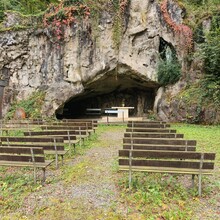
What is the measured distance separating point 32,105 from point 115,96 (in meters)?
7.40

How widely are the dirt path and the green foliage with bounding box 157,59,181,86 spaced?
30.8 ft

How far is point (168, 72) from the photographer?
13680 millimetres

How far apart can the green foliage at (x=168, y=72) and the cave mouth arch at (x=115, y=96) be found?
3.07 feet

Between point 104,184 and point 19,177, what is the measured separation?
6.79 feet

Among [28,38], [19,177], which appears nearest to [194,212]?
[19,177]

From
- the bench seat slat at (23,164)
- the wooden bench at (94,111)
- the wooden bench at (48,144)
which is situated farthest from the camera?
the wooden bench at (94,111)

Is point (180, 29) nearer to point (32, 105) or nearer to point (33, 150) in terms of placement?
point (32, 105)

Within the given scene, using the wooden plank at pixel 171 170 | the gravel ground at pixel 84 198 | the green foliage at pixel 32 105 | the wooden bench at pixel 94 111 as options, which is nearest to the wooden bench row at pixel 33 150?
the gravel ground at pixel 84 198

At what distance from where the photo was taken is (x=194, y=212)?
134 inches

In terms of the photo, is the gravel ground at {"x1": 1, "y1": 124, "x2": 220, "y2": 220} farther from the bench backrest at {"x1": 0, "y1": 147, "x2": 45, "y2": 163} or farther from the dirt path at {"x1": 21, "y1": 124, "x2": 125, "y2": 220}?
the bench backrest at {"x1": 0, "y1": 147, "x2": 45, "y2": 163}

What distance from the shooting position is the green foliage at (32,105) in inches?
542

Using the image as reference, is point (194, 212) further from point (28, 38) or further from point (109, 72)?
point (28, 38)

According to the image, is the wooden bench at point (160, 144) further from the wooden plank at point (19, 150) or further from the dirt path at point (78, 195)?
the wooden plank at point (19, 150)

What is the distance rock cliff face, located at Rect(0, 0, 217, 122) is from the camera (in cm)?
1378
